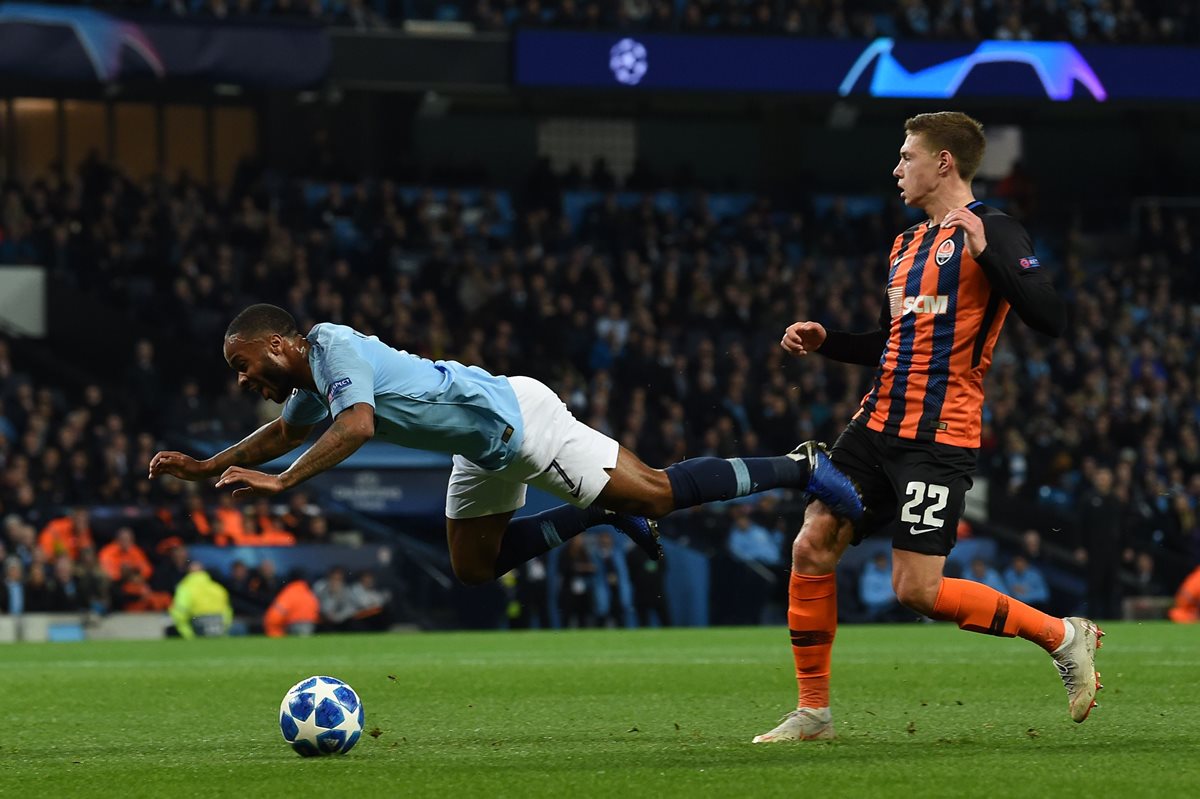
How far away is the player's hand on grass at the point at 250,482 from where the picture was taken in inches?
242

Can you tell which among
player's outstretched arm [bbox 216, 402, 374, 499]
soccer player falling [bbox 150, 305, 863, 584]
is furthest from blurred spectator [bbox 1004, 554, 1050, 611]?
player's outstretched arm [bbox 216, 402, 374, 499]

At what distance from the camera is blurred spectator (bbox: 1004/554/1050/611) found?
65.2ft

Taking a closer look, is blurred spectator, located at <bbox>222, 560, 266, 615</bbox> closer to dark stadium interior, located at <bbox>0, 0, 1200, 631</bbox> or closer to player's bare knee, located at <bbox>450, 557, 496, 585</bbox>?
dark stadium interior, located at <bbox>0, 0, 1200, 631</bbox>

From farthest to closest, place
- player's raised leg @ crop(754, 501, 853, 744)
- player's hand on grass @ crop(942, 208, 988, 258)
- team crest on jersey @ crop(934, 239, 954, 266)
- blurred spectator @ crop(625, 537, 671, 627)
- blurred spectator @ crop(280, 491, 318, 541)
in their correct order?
blurred spectator @ crop(625, 537, 671, 627)
blurred spectator @ crop(280, 491, 318, 541)
player's raised leg @ crop(754, 501, 853, 744)
team crest on jersey @ crop(934, 239, 954, 266)
player's hand on grass @ crop(942, 208, 988, 258)

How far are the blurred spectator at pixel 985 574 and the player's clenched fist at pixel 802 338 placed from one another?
12.8 m

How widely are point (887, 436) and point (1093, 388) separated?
18.3 meters

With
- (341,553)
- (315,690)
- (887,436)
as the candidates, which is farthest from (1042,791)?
(341,553)

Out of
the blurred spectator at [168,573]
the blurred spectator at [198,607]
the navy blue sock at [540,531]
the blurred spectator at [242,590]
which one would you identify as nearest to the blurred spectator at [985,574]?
the blurred spectator at [242,590]

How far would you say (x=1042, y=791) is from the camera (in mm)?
5453

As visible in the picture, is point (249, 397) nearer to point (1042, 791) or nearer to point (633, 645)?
point (633, 645)

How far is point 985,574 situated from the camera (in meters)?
19.9

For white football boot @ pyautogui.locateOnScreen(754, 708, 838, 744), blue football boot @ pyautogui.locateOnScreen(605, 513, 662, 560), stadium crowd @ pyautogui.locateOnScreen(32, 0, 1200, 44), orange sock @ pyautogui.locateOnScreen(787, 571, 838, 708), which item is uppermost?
stadium crowd @ pyautogui.locateOnScreen(32, 0, 1200, 44)

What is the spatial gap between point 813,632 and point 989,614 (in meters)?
0.69

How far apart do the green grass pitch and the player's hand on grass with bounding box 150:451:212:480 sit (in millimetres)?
1032
